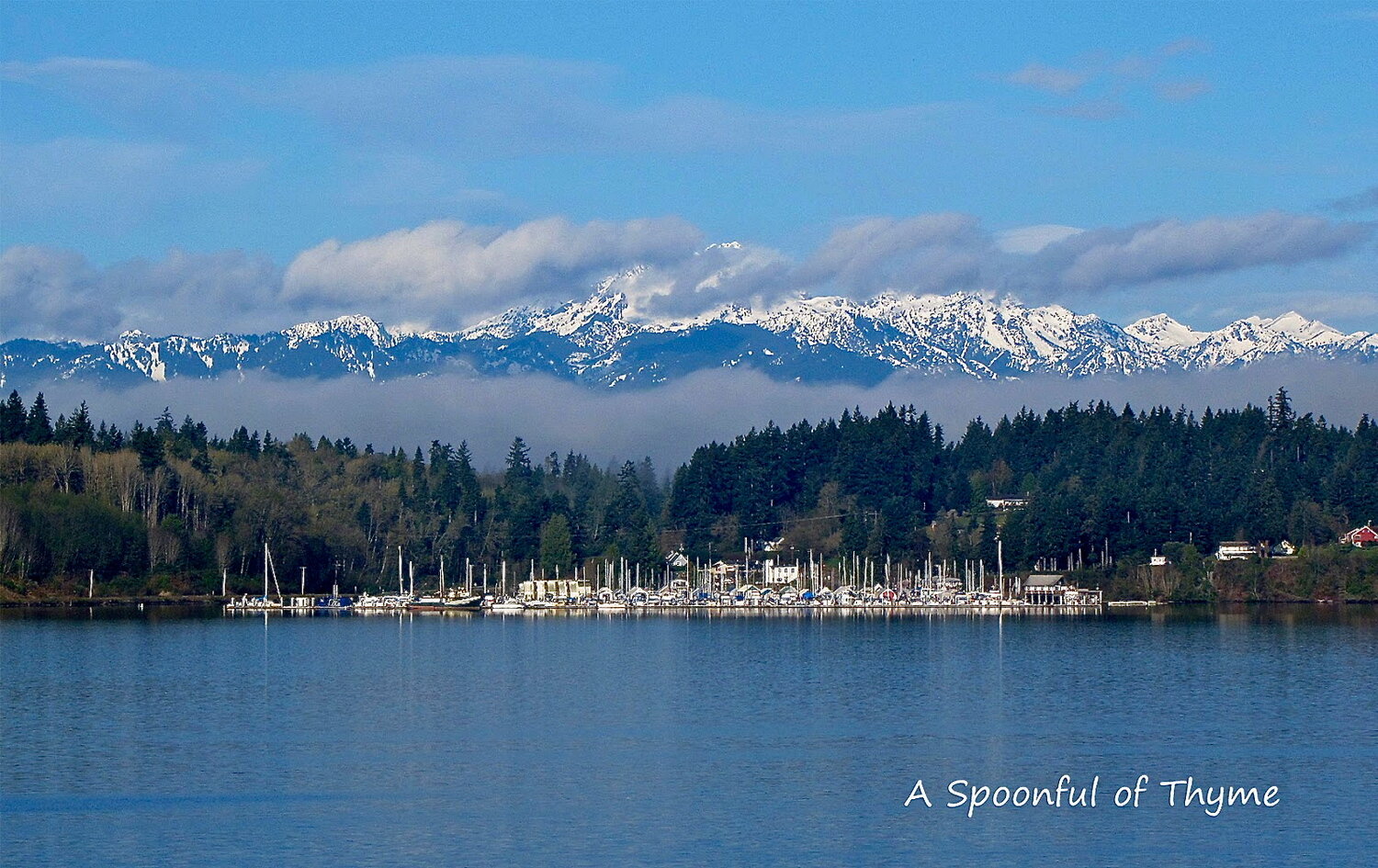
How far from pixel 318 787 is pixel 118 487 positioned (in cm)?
10409

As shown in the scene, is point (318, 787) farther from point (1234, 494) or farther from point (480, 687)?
point (1234, 494)

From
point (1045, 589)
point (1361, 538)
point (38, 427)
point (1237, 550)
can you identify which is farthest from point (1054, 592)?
point (38, 427)

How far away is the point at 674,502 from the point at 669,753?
145976 millimetres

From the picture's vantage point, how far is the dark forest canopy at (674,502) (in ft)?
453

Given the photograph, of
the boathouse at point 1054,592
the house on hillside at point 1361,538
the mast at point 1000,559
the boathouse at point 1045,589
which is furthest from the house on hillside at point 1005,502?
the house on hillside at point 1361,538

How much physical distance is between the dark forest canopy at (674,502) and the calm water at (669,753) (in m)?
52.2

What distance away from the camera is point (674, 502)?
193 metres

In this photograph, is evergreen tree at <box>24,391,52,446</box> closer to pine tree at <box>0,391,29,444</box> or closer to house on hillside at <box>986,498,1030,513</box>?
pine tree at <box>0,391,29,444</box>

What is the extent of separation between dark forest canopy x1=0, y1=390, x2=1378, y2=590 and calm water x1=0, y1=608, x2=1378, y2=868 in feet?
171

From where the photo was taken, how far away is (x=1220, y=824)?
122ft

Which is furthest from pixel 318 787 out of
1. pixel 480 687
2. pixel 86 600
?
pixel 86 600

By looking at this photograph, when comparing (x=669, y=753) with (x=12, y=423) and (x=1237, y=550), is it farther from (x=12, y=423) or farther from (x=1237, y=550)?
(x=12, y=423)

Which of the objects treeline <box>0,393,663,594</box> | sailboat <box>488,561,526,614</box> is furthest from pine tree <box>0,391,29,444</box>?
sailboat <box>488,561,526,614</box>

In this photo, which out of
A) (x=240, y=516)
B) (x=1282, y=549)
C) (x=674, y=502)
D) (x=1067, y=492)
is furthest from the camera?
(x=674, y=502)
